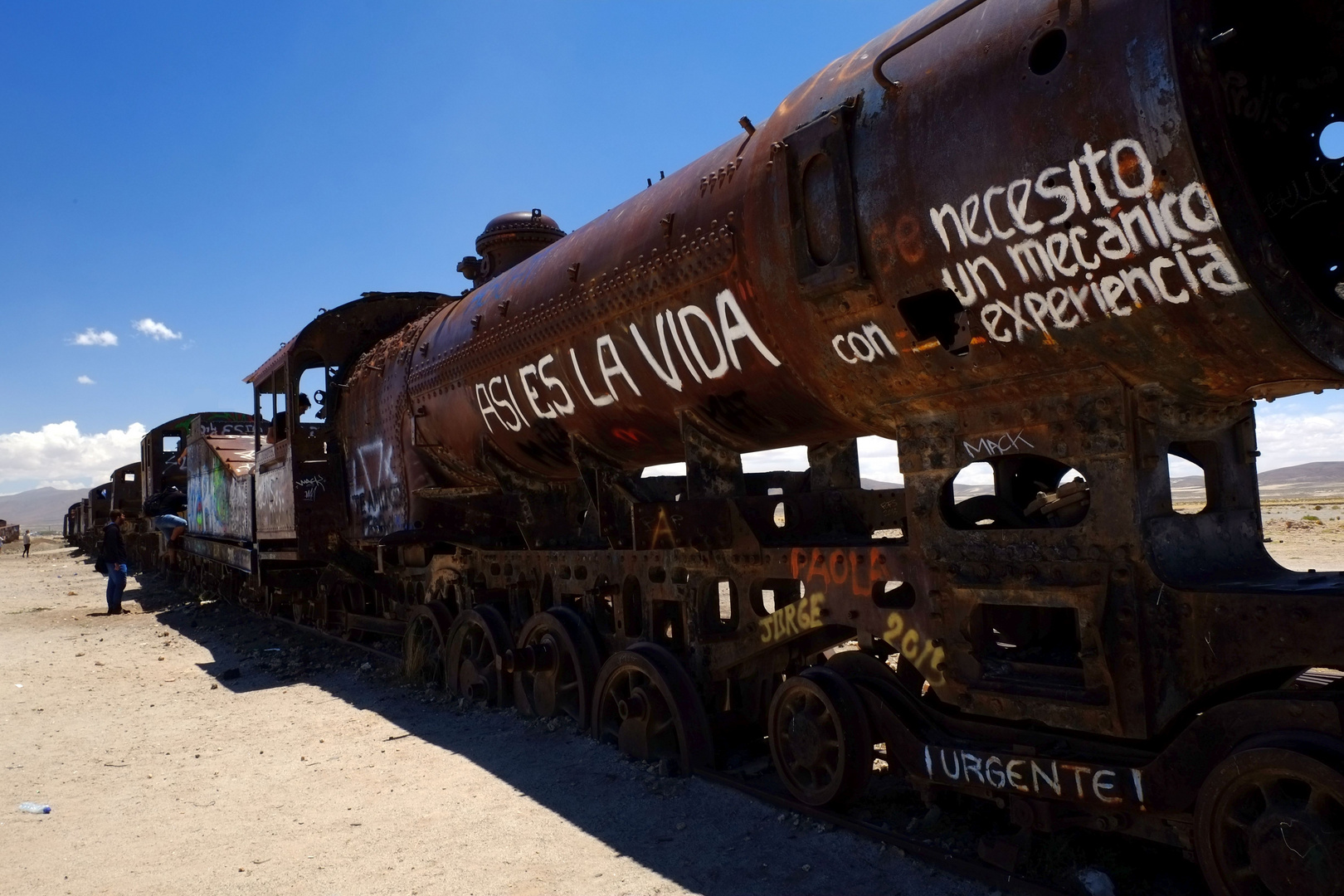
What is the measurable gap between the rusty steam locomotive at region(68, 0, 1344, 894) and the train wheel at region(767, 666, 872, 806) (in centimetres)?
2

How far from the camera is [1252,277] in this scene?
2.68 m

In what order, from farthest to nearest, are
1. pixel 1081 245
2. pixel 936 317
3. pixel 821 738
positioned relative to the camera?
pixel 821 738
pixel 936 317
pixel 1081 245

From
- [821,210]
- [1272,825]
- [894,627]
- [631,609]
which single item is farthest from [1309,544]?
[1272,825]

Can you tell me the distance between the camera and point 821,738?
13.8ft

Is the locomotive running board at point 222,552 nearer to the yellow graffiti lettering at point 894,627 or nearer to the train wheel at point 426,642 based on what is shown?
the train wheel at point 426,642

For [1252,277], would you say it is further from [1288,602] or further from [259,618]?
[259,618]

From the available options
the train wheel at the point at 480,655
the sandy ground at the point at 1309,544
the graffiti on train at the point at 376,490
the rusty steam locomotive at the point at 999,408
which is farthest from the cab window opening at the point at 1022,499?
the sandy ground at the point at 1309,544

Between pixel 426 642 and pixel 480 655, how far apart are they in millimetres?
1204

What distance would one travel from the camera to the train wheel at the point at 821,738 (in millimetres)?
4059

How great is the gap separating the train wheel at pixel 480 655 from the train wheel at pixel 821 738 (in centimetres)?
328

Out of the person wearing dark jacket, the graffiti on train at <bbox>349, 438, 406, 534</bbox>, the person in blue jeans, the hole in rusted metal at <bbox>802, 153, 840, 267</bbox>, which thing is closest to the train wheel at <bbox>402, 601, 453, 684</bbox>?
the graffiti on train at <bbox>349, 438, 406, 534</bbox>

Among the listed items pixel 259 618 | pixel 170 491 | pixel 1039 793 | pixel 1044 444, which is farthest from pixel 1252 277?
pixel 170 491

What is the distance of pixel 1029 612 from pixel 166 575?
2411cm

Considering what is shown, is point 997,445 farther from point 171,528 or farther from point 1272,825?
point 171,528
